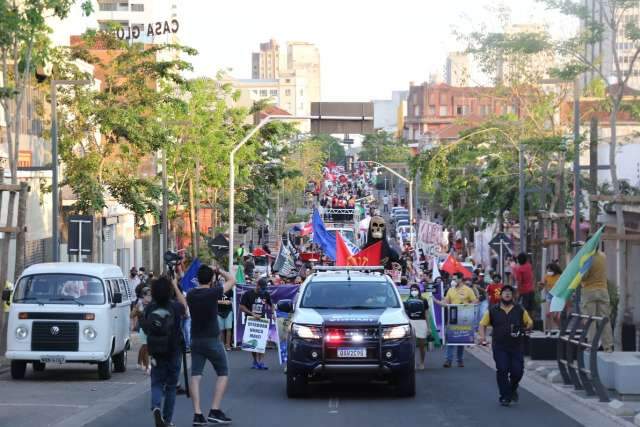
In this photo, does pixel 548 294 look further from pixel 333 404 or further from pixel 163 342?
pixel 163 342

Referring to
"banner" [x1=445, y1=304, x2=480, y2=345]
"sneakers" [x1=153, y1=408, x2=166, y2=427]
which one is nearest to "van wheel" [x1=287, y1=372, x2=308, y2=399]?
"sneakers" [x1=153, y1=408, x2=166, y2=427]

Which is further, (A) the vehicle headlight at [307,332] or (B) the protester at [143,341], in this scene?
(B) the protester at [143,341]

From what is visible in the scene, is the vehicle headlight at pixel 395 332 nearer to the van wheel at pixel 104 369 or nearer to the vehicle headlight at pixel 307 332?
the vehicle headlight at pixel 307 332

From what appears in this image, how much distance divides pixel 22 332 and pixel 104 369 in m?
1.69

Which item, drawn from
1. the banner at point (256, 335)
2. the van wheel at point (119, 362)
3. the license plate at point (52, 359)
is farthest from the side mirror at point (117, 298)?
the banner at point (256, 335)

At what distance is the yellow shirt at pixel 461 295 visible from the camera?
26031 mm

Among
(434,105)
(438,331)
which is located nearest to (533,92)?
(438,331)

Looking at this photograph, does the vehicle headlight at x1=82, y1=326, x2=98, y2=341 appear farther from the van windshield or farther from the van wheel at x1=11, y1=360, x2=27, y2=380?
the van wheel at x1=11, y1=360, x2=27, y2=380

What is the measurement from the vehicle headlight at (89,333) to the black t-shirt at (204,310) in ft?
23.7

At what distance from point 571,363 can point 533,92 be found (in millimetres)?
23216

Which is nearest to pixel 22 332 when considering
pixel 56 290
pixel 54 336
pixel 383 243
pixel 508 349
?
pixel 54 336

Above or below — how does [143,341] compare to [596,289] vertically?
below

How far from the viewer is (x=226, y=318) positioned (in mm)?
28297

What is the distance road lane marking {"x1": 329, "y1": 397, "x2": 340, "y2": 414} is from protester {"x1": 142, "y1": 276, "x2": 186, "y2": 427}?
3263mm
